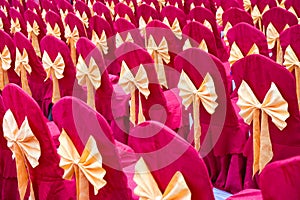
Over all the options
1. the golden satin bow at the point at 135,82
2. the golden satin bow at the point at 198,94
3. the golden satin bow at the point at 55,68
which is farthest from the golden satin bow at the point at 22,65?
the golden satin bow at the point at 198,94

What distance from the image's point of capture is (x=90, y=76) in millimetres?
3588

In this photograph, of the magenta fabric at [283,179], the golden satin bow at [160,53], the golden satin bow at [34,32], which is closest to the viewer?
the magenta fabric at [283,179]

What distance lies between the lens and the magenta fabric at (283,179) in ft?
4.39

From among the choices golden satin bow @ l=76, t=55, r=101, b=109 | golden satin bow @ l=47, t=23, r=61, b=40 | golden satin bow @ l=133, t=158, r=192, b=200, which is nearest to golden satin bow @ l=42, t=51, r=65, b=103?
golden satin bow @ l=76, t=55, r=101, b=109

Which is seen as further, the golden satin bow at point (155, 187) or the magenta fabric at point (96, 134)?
Answer: the magenta fabric at point (96, 134)

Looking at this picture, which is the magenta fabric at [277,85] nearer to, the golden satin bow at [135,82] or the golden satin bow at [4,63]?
the golden satin bow at [135,82]

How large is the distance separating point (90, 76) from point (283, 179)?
94.5 inches

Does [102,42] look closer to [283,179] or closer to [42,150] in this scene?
[42,150]

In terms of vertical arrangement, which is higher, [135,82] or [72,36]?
[72,36]

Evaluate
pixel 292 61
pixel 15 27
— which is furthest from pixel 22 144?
pixel 15 27

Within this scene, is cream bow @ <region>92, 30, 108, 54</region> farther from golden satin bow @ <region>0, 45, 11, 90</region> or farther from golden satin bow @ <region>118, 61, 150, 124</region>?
golden satin bow @ <region>118, 61, 150, 124</region>

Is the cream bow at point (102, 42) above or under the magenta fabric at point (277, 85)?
above

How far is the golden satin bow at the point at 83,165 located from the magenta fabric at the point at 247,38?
194cm

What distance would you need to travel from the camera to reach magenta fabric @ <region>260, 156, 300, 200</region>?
134 centimetres
